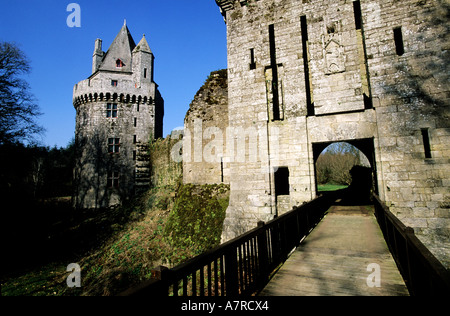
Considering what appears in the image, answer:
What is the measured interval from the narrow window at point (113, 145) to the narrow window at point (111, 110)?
2616mm

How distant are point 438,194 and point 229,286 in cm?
731

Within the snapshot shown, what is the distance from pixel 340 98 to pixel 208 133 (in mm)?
5810

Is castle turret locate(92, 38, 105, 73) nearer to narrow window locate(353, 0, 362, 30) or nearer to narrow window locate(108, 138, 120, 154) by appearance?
narrow window locate(108, 138, 120, 154)

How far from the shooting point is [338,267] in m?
4.08

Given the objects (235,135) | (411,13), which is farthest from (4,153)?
(411,13)

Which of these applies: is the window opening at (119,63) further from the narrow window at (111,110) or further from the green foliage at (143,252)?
the green foliage at (143,252)

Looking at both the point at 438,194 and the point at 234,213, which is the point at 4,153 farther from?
the point at 438,194

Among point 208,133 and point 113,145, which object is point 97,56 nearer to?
point 113,145

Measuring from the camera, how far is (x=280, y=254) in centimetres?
450

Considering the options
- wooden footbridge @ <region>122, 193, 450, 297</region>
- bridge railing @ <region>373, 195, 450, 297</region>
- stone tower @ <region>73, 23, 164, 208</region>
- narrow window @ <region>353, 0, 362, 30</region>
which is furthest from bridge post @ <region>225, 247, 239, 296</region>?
stone tower @ <region>73, 23, 164, 208</region>

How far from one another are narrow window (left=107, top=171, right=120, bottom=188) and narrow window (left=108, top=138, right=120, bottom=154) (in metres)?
2.17

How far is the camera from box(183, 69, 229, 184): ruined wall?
10.4 meters

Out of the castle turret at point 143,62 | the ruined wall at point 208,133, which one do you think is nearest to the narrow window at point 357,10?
the ruined wall at point 208,133

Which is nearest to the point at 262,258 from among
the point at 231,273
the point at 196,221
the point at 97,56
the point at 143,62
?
the point at 231,273
